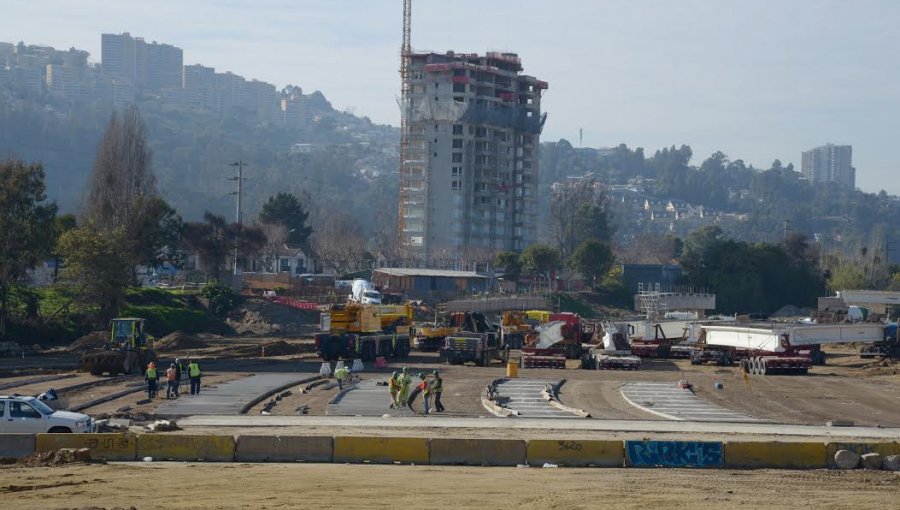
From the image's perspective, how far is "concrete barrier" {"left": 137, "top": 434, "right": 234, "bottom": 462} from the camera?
3016 centimetres

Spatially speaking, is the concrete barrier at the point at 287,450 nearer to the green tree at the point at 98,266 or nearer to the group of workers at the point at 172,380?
the group of workers at the point at 172,380

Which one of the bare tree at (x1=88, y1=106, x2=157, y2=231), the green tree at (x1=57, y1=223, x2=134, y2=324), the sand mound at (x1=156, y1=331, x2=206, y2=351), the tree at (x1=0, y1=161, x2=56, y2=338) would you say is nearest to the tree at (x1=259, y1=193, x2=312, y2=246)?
the bare tree at (x1=88, y1=106, x2=157, y2=231)

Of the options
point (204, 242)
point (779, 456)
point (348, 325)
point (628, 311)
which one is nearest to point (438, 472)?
point (779, 456)

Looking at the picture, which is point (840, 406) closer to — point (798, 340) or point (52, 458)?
point (798, 340)

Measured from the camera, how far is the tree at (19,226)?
75.2 metres

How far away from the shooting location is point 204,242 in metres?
120

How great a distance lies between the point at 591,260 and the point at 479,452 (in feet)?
396

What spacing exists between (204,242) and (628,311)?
2110 inches

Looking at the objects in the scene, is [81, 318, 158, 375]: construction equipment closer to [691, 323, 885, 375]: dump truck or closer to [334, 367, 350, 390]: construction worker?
[334, 367, 350, 390]: construction worker

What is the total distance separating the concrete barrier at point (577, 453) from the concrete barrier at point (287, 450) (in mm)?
4846

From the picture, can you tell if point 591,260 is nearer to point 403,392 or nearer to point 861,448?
point 403,392

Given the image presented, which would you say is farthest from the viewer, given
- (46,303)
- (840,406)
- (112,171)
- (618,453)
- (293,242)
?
(293,242)

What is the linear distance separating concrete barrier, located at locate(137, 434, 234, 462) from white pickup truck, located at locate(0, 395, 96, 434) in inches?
143

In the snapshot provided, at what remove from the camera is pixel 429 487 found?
25969 mm
